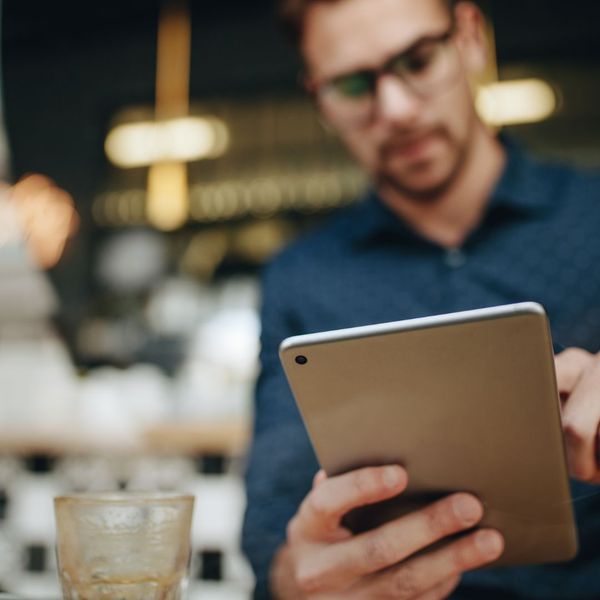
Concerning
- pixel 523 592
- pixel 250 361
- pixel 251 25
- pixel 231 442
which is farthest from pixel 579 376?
pixel 251 25

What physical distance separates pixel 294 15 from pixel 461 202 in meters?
0.49

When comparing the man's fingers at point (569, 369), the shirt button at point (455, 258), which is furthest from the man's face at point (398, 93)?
the man's fingers at point (569, 369)

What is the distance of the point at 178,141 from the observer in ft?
9.55

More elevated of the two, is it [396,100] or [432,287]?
[396,100]

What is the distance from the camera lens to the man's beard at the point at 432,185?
127 cm

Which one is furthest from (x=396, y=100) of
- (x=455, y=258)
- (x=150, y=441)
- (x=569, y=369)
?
(x=150, y=441)

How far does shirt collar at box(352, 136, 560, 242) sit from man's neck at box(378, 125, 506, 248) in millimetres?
19

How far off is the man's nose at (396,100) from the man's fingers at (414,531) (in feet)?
2.38

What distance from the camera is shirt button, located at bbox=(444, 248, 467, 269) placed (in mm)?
1180

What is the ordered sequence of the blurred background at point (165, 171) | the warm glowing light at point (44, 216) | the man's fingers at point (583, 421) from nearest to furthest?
the man's fingers at point (583, 421) → the blurred background at point (165, 171) → the warm glowing light at point (44, 216)

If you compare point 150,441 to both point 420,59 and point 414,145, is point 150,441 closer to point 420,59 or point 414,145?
point 414,145

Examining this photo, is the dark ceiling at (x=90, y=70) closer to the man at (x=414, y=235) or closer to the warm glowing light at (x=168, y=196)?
the warm glowing light at (x=168, y=196)

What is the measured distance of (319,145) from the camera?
287cm

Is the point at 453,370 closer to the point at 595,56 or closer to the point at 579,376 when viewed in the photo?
the point at 579,376
